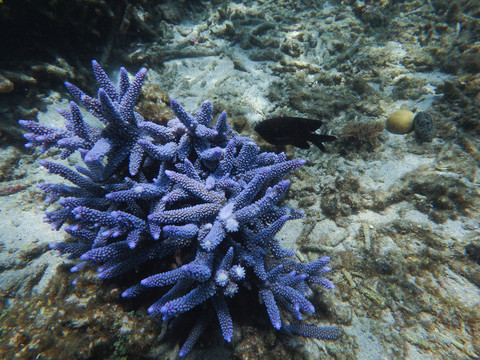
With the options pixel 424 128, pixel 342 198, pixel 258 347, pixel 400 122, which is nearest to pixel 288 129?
pixel 342 198

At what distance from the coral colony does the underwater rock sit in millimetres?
3570

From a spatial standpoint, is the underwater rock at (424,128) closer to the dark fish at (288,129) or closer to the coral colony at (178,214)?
the dark fish at (288,129)

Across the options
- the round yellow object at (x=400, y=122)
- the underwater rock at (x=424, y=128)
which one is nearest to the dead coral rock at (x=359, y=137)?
the round yellow object at (x=400, y=122)

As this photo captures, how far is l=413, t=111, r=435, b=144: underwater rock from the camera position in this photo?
4.24 metres

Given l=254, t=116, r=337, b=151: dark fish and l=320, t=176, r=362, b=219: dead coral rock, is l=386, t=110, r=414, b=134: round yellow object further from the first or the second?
l=254, t=116, r=337, b=151: dark fish

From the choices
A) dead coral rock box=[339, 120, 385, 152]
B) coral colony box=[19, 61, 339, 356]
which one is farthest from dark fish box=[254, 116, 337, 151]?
dead coral rock box=[339, 120, 385, 152]

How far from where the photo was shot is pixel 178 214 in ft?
6.95

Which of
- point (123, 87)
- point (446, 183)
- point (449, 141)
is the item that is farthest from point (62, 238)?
point (449, 141)

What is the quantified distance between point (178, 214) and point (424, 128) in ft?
16.6

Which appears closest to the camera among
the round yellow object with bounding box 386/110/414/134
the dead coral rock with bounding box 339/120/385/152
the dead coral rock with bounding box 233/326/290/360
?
the dead coral rock with bounding box 233/326/290/360

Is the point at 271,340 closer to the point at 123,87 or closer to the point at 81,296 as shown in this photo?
the point at 81,296

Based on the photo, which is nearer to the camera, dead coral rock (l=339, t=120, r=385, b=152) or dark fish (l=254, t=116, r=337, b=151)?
dark fish (l=254, t=116, r=337, b=151)

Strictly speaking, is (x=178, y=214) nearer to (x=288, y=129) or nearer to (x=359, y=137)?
(x=288, y=129)

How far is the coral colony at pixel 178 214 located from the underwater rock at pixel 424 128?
3570 millimetres
